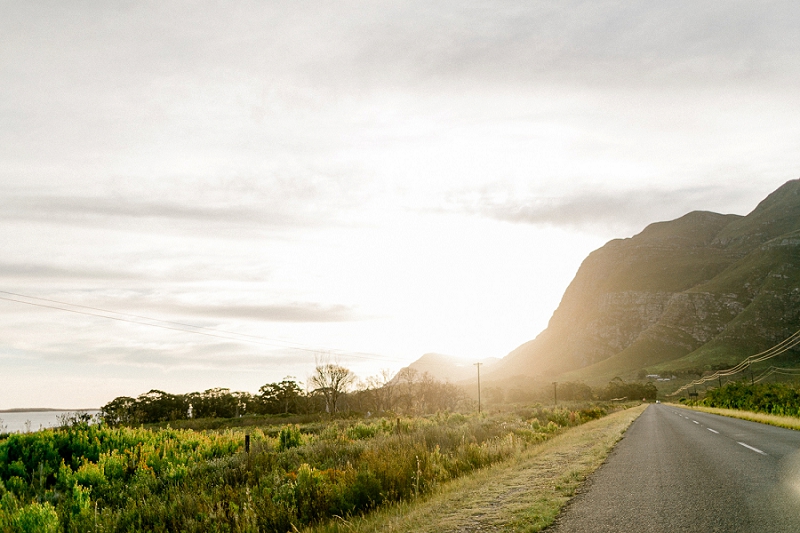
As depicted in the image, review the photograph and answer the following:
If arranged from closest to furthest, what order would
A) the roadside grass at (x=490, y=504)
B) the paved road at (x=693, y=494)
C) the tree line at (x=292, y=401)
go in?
the paved road at (x=693, y=494) → the roadside grass at (x=490, y=504) → the tree line at (x=292, y=401)

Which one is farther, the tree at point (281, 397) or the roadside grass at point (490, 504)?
the tree at point (281, 397)

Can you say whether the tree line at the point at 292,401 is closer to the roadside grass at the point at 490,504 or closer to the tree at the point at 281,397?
the tree at the point at 281,397

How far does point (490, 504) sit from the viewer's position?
9172 mm

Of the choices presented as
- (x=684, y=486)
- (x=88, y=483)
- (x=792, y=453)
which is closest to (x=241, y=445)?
(x=88, y=483)

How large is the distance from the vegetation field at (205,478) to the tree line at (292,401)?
50775 mm

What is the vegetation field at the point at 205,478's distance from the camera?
1016 cm

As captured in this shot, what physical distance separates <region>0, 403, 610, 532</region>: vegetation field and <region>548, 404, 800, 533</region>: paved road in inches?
170

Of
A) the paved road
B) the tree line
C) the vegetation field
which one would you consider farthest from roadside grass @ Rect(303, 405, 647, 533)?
the tree line

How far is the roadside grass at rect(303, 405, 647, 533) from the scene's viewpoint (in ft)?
25.5

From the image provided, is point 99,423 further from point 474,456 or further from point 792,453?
point 792,453

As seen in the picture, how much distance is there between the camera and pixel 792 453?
43.9 feet

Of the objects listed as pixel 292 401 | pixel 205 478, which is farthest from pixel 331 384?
pixel 205 478

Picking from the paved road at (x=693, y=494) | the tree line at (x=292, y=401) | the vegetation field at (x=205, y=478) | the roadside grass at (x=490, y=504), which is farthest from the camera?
the tree line at (x=292, y=401)

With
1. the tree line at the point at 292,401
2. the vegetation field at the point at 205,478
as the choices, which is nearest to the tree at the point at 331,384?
the tree line at the point at 292,401
